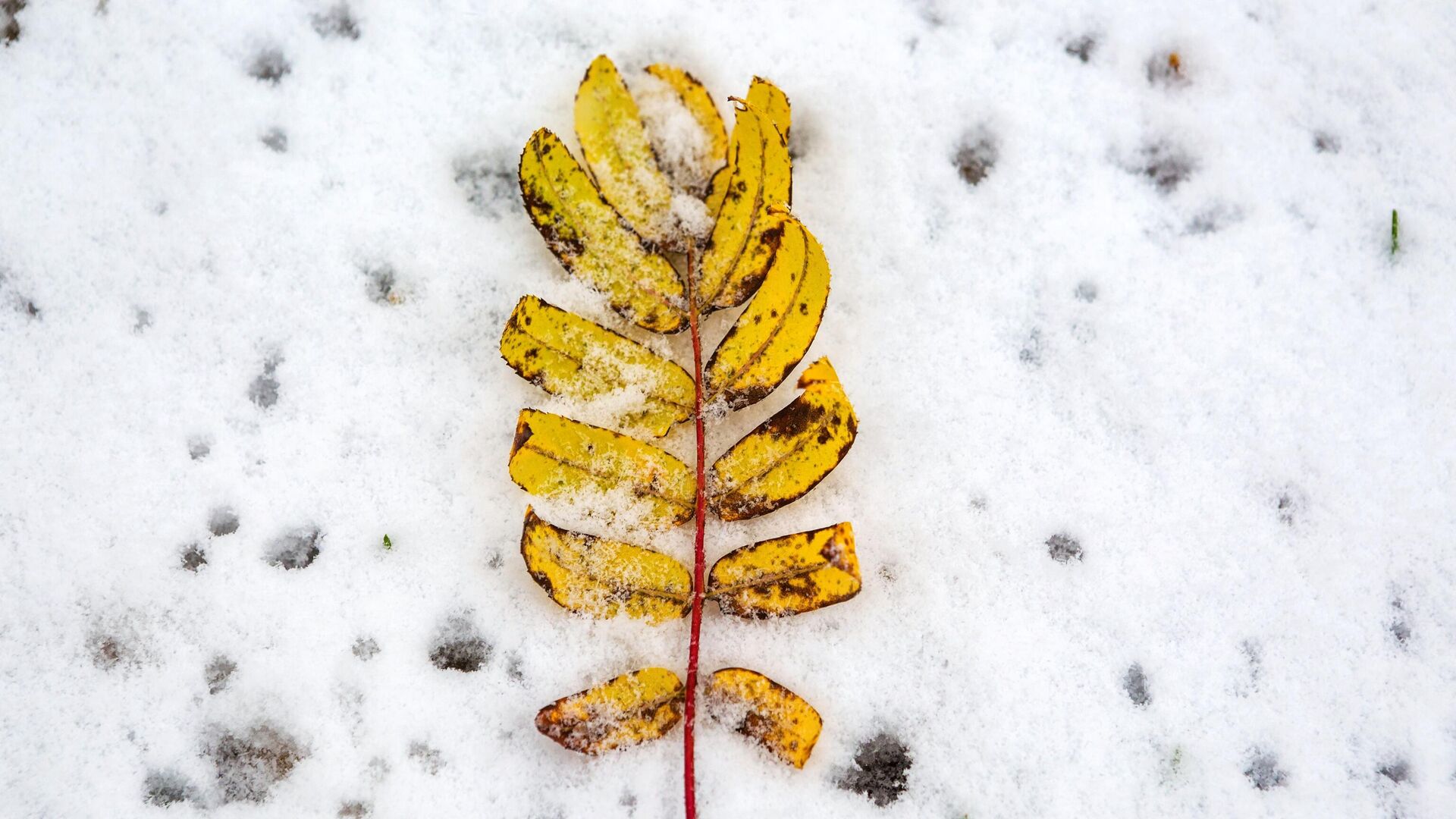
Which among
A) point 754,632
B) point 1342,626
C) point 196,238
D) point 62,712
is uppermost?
point 196,238

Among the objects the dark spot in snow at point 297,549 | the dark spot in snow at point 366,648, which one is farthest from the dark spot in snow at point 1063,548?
the dark spot in snow at point 297,549

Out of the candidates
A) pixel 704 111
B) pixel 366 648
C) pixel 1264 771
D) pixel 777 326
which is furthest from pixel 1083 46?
pixel 366 648

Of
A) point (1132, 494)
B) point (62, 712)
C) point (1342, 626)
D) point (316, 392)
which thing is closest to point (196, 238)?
point (316, 392)

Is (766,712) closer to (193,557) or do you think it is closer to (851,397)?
(851,397)

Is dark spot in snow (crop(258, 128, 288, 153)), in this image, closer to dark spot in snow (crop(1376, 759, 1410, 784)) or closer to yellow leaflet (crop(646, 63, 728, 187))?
yellow leaflet (crop(646, 63, 728, 187))

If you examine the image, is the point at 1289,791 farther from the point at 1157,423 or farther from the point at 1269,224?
the point at 1269,224

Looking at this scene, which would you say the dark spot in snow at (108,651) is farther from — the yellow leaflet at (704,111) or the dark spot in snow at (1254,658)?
the dark spot in snow at (1254,658)
